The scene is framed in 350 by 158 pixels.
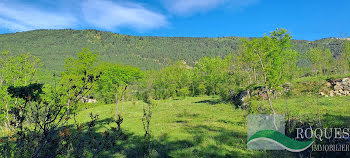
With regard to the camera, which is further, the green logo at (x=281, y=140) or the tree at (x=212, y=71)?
the tree at (x=212, y=71)

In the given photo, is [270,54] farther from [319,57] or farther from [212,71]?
[319,57]

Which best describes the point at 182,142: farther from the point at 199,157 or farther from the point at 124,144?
the point at 124,144

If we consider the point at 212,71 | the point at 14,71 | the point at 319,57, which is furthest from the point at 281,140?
the point at 319,57

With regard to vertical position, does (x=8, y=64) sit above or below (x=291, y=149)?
above

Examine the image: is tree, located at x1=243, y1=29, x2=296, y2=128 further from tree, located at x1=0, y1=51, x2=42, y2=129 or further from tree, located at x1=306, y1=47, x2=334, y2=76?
tree, located at x1=306, y1=47, x2=334, y2=76

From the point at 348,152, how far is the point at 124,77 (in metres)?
19.9

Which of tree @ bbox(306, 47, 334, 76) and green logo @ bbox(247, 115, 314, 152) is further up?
tree @ bbox(306, 47, 334, 76)

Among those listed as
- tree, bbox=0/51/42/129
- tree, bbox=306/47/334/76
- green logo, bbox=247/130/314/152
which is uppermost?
tree, bbox=306/47/334/76

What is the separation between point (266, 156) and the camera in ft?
29.2

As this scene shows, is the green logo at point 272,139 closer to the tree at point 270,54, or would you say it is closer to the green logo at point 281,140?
the green logo at point 281,140

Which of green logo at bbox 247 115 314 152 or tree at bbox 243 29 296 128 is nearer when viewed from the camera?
green logo at bbox 247 115 314 152

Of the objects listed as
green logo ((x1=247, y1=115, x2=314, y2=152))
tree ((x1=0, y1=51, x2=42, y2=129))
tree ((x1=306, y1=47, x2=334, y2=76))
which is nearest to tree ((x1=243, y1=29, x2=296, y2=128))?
green logo ((x1=247, y1=115, x2=314, y2=152))

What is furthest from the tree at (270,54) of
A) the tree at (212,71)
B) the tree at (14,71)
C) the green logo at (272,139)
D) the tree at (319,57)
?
the tree at (319,57)

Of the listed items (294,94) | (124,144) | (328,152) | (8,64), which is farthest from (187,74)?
(328,152)
